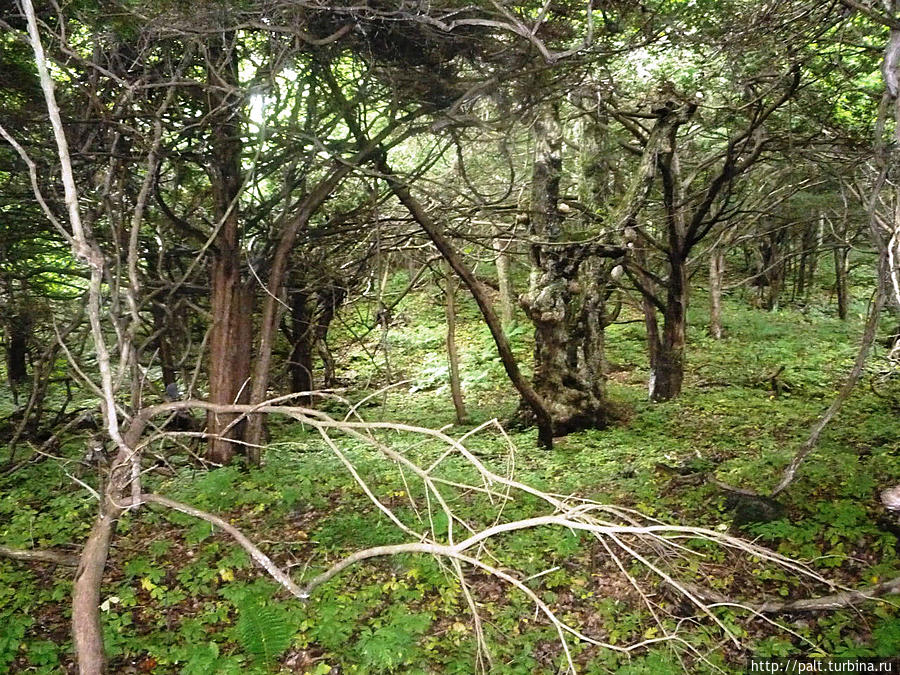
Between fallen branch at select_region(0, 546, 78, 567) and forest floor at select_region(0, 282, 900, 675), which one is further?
forest floor at select_region(0, 282, 900, 675)

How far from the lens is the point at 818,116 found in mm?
7852

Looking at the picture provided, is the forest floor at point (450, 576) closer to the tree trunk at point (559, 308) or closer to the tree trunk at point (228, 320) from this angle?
the tree trunk at point (559, 308)

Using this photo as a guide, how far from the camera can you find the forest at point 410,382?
4.05 meters

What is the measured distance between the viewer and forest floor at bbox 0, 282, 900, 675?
4309mm

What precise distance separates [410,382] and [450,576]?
6.69 ft

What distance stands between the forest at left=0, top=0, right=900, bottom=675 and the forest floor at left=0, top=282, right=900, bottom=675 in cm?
3

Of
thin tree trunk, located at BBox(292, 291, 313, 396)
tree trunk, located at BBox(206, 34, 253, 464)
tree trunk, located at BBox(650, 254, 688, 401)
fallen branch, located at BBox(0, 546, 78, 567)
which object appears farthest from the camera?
thin tree trunk, located at BBox(292, 291, 313, 396)

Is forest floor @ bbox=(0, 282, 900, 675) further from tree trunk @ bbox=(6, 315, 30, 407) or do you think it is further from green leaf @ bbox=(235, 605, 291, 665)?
tree trunk @ bbox=(6, 315, 30, 407)

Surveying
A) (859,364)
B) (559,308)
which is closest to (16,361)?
(559,308)

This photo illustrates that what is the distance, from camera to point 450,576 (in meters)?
5.31

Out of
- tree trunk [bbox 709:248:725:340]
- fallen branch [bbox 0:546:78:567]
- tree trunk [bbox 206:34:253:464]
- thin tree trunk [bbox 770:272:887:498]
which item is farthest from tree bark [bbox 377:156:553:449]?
tree trunk [bbox 709:248:725:340]

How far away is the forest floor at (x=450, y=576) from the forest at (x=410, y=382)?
0.03 metres

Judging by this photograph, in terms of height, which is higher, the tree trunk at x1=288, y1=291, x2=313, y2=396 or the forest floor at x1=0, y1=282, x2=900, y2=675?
the tree trunk at x1=288, y1=291, x2=313, y2=396

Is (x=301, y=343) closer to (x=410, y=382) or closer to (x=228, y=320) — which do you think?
(x=228, y=320)
